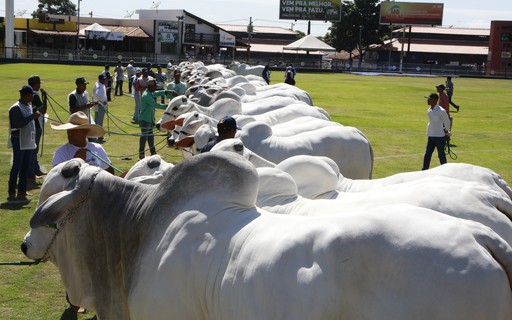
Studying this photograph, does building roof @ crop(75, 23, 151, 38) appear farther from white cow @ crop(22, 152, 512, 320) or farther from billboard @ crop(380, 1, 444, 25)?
white cow @ crop(22, 152, 512, 320)

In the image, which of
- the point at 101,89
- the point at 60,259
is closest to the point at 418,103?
the point at 101,89

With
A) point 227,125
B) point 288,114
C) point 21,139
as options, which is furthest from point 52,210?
point 288,114

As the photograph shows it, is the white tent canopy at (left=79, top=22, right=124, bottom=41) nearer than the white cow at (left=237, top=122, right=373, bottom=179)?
No

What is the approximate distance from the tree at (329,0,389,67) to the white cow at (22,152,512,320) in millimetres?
83201

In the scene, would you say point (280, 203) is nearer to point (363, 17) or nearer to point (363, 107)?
point (363, 107)

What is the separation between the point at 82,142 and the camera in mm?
7324

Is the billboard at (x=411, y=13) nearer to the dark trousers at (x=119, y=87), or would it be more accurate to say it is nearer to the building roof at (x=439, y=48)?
the building roof at (x=439, y=48)

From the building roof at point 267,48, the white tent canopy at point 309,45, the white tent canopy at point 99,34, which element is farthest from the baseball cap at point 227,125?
the building roof at point 267,48

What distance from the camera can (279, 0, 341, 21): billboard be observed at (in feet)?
270

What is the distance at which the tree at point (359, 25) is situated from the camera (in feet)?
284

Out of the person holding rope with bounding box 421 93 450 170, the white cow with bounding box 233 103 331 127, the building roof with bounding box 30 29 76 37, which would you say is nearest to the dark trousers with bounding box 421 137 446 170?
the person holding rope with bounding box 421 93 450 170

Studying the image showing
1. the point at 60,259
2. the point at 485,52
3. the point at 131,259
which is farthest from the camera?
the point at 485,52

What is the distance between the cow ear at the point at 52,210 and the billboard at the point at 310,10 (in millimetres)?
79252

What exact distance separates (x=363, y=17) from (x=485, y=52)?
13.8m
